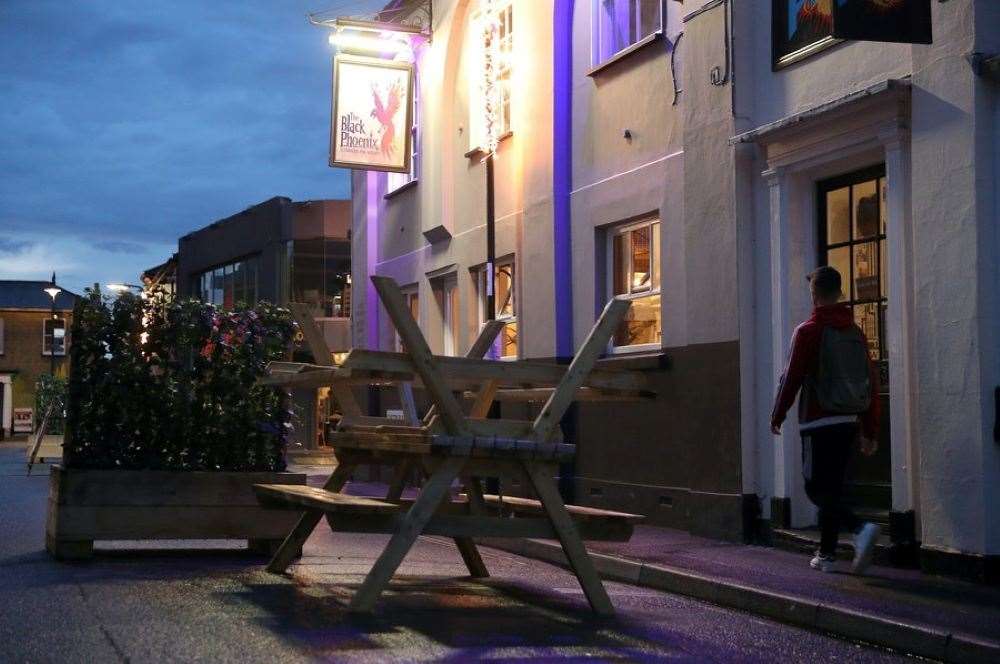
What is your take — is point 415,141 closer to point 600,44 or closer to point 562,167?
point 562,167

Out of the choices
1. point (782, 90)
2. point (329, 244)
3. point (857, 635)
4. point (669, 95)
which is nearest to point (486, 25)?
point (669, 95)

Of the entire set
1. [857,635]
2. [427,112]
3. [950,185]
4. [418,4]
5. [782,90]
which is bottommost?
[857,635]

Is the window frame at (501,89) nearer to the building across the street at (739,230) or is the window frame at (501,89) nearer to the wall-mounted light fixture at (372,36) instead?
the building across the street at (739,230)

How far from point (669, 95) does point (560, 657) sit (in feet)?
25.5

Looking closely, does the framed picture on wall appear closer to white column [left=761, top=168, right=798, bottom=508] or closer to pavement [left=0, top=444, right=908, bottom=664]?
white column [left=761, top=168, right=798, bottom=508]

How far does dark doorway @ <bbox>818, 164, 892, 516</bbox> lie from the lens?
33.5 feet

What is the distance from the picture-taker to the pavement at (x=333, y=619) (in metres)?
5.99

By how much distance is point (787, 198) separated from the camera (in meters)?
10.8

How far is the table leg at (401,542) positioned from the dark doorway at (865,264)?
4.42 metres

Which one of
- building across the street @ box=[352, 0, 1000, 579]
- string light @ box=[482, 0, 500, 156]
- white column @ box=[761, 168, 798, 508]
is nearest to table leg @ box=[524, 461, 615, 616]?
building across the street @ box=[352, 0, 1000, 579]

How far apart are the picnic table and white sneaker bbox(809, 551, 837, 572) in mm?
1710

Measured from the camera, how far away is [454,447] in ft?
23.1

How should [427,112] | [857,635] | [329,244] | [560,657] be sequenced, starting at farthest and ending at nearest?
[329,244] < [427,112] < [857,635] < [560,657]

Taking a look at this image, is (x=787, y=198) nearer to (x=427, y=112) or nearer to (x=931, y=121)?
(x=931, y=121)
